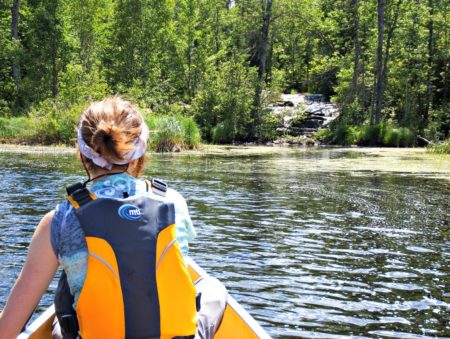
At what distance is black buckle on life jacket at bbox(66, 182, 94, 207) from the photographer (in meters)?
2.26

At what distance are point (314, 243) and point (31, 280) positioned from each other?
528cm

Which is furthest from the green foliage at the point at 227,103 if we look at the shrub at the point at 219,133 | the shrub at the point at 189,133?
the shrub at the point at 189,133

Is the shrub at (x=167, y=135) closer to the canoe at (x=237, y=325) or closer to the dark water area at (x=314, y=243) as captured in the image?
the dark water area at (x=314, y=243)

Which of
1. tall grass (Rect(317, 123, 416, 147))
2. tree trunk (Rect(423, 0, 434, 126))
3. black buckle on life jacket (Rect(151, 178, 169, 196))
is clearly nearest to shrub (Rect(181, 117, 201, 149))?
tall grass (Rect(317, 123, 416, 147))

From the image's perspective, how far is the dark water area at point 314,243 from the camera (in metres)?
4.79

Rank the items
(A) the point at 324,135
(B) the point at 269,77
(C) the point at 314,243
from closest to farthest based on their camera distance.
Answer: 1. (C) the point at 314,243
2. (A) the point at 324,135
3. (B) the point at 269,77

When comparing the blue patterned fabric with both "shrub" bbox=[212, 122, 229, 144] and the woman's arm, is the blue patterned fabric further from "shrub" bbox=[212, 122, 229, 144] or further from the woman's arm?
"shrub" bbox=[212, 122, 229, 144]

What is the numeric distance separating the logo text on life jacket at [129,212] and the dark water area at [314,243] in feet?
7.81

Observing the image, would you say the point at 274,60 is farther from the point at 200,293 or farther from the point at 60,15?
the point at 200,293

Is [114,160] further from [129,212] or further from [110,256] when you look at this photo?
[110,256]

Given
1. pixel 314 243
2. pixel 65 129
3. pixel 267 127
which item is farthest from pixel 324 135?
pixel 314 243

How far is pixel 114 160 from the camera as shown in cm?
241

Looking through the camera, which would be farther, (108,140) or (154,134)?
(154,134)

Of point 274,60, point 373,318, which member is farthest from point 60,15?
point 373,318
